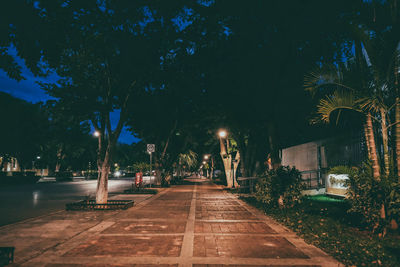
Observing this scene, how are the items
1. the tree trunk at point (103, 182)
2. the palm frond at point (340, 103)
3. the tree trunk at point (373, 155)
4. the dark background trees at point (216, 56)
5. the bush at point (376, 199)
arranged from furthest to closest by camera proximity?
the tree trunk at point (103, 182) < the dark background trees at point (216, 56) < the palm frond at point (340, 103) < the tree trunk at point (373, 155) < the bush at point (376, 199)

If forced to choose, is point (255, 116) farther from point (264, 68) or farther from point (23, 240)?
point (23, 240)

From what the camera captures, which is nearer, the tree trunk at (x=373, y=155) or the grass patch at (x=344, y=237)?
the grass patch at (x=344, y=237)

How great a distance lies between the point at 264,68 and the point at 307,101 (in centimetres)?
238

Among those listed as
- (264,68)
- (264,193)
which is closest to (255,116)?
(264,68)

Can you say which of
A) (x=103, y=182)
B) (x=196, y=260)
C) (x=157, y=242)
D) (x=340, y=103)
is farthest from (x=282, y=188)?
(x=103, y=182)

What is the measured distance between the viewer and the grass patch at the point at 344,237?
4945 millimetres

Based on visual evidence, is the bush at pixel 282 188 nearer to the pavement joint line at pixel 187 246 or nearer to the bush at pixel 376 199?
the bush at pixel 376 199

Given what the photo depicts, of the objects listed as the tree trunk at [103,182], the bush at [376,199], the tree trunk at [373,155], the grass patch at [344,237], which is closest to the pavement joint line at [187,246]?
the grass patch at [344,237]

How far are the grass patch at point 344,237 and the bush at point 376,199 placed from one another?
1.26 ft

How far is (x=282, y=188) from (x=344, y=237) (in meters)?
4.46

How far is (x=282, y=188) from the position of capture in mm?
10773

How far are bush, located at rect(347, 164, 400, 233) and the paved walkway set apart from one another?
5.99 ft

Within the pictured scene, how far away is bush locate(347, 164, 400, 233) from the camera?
6188mm

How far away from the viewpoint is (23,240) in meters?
6.20
